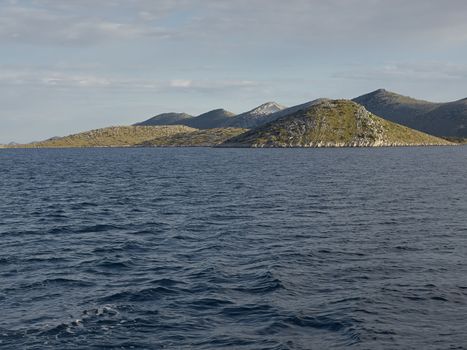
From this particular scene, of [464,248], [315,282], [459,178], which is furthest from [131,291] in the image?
[459,178]

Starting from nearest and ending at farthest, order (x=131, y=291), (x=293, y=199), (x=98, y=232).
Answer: (x=131, y=291) < (x=98, y=232) < (x=293, y=199)

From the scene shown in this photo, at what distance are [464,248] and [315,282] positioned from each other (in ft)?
59.8

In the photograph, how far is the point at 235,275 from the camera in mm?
39438

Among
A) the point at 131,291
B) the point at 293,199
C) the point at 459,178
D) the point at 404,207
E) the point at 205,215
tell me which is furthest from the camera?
the point at 459,178

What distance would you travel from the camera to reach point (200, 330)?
94.4 feet

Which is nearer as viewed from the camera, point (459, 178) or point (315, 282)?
point (315, 282)

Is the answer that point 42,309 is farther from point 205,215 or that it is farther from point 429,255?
point 205,215

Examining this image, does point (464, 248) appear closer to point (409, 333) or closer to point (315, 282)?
point (315, 282)

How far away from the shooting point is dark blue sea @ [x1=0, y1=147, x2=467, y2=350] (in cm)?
2823

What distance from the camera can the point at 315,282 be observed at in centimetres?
3747

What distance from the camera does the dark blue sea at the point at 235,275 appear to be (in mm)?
28234

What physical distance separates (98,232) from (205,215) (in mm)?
16383

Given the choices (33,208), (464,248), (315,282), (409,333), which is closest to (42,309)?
(315,282)

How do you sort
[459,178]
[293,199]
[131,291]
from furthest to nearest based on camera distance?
[459,178] < [293,199] < [131,291]
